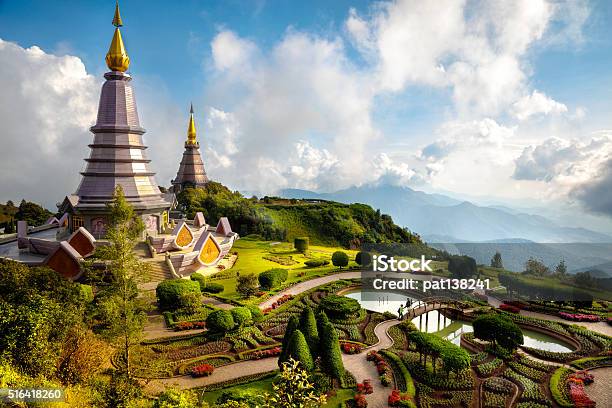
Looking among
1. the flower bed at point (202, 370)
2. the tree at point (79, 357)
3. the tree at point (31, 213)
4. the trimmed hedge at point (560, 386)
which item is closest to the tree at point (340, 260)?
the trimmed hedge at point (560, 386)

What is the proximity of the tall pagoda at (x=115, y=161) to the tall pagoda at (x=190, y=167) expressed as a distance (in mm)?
29225

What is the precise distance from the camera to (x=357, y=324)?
24703mm

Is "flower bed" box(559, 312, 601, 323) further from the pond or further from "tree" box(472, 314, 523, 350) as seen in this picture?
"tree" box(472, 314, 523, 350)

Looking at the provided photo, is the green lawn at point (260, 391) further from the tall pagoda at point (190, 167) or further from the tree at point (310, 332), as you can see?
the tall pagoda at point (190, 167)

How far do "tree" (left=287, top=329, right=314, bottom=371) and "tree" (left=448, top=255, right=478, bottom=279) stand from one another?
23.5 meters

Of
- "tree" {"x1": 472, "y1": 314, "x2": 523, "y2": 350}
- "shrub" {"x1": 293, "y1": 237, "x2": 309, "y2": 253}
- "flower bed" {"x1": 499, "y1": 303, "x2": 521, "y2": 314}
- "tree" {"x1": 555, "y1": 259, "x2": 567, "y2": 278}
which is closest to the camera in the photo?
"tree" {"x1": 472, "y1": 314, "x2": 523, "y2": 350}

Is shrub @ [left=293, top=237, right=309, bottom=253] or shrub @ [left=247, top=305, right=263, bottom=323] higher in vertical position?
shrub @ [left=293, top=237, right=309, bottom=253]

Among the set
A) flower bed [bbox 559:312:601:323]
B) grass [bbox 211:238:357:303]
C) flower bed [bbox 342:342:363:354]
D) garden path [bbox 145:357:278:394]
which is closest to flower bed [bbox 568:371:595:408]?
flower bed [bbox 559:312:601:323]

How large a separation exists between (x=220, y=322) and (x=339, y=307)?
797 cm

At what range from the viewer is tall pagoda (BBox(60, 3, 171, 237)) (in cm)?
3172

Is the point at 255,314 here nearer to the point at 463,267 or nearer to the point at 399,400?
the point at 399,400

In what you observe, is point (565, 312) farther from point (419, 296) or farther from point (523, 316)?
point (419, 296)

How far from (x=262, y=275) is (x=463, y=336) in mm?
15264

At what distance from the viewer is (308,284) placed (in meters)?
33.5
